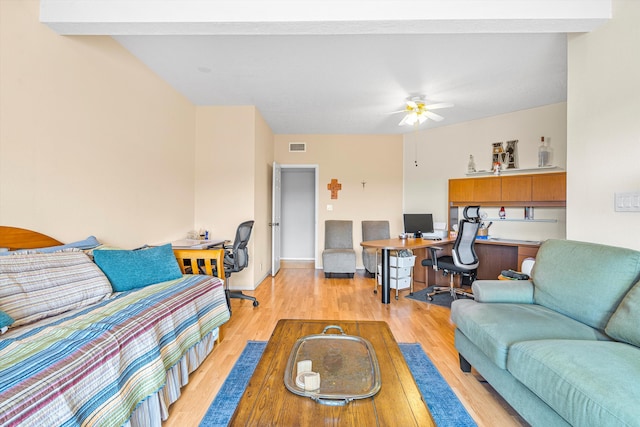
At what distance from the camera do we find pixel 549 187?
12.5 ft

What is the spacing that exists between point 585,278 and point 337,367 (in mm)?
1631

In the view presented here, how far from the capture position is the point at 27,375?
988 mm

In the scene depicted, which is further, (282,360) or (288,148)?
(288,148)

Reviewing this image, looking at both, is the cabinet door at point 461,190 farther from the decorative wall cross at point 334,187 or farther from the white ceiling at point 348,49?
the decorative wall cross at point 334,187

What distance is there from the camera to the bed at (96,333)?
1.00 meters

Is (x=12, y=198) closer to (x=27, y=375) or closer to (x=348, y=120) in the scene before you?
(x=27, y=375)

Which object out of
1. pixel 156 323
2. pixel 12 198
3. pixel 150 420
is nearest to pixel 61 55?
pixel 12 198

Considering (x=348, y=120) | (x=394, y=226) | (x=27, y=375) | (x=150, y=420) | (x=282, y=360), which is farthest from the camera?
(x=394, y=226)

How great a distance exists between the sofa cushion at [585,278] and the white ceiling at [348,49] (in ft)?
5.12

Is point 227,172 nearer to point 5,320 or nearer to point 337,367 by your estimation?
point 5,320

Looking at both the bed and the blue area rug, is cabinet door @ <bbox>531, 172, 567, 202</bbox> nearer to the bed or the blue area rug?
the blue area rug

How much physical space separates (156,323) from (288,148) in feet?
14.6

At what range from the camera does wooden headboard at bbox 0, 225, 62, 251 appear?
169 cm

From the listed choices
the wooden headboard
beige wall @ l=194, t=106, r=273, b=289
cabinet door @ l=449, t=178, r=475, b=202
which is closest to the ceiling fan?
cabinet door @ l=449, t=178, r=475, b=202
